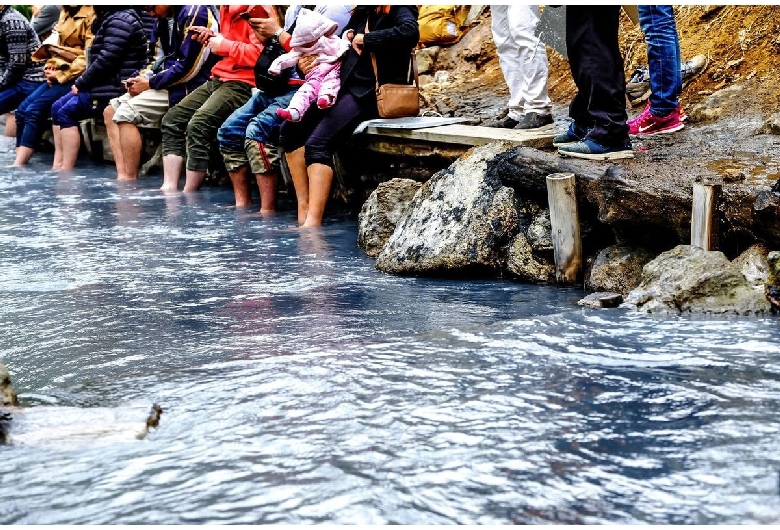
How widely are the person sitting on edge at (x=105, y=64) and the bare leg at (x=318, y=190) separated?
410 cm

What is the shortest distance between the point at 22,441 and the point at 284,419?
2.77ft

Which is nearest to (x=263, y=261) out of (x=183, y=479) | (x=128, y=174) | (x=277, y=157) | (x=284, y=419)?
(x=277, y=157)

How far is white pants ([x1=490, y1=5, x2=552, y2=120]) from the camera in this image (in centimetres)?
712

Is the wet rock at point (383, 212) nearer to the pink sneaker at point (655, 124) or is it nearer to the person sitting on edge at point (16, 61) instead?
the pink sneaker at point (655, 124)

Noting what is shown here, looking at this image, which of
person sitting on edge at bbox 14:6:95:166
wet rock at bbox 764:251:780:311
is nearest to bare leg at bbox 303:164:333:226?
wet rock at bbox 764:251:780:311

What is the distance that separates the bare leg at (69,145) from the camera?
12.3m

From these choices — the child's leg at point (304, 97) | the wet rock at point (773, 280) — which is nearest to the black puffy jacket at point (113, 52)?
the child's leg at point (304, 97)

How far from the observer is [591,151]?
589cm

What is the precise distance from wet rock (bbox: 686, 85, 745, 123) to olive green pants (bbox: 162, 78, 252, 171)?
Result: 393 centimetres

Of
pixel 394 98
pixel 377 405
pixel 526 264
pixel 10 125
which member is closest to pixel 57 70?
pixel 10 125

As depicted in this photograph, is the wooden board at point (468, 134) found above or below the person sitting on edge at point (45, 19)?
below

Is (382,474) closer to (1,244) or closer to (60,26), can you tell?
(1,244)

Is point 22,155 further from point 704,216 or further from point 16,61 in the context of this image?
point 704,216

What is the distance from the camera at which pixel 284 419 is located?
3627 mm
